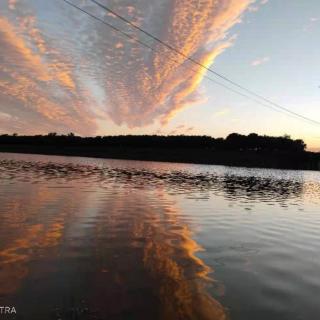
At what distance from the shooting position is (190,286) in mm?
10992

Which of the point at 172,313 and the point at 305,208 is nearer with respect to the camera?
the point at 172,313

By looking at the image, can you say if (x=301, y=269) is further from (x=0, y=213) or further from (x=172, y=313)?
(x=0, y=213)

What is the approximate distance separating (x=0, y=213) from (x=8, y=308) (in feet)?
46.4

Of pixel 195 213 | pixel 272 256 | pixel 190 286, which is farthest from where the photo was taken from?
pixel 195 213

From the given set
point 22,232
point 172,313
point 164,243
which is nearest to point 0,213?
point 22,232

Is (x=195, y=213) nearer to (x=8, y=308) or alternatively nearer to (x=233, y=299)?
(x=233, y=299)

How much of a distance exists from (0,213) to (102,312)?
49.1 ft

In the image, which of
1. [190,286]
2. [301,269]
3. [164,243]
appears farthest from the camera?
[164,243]

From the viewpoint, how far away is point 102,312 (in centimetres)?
880

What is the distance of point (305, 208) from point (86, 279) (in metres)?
25.7

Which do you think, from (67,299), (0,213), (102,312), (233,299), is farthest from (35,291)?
(0,213)

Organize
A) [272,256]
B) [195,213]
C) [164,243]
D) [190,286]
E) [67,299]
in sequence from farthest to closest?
[195,213]
[164,243]
[272,256]
[190,286]
[67,299]

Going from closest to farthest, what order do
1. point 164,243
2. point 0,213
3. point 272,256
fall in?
point 272,256 → point 164,243 → point 0,213

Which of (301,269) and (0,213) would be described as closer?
(301,269)
